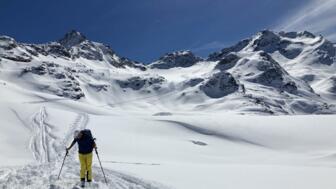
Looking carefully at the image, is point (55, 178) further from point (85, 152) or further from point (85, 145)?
point (85, 145)

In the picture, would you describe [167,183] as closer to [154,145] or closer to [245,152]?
[154,145]

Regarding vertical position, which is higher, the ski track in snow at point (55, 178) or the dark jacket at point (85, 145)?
the dark jacket at point (85, 145)

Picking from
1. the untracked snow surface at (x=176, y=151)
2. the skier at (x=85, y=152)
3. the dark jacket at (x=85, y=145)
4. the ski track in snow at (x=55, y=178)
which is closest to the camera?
the ski track in snow at (x=55, y=178)

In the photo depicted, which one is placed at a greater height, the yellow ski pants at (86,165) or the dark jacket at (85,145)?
the dark jacket at (85,145)

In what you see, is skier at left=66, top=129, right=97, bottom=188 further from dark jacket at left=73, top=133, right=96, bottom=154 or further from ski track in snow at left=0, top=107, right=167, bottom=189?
ski track in snow at left=0, top=107, right=167, bottom=189

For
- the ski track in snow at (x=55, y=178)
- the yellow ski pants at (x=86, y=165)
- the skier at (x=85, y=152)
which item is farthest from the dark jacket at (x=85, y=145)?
the ski track in snow at (x=55, y=178)

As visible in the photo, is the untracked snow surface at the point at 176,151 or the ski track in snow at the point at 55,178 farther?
the untracked snow surface at the point at 176,151

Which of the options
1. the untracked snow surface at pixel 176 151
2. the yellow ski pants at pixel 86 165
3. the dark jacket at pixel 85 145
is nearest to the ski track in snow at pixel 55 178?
the untracked snow surface at pixel 176 151

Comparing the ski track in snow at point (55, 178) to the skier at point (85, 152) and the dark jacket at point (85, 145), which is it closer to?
the skier at point (85, 152)

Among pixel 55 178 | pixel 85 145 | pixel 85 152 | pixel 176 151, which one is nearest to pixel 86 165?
pixel 85 152

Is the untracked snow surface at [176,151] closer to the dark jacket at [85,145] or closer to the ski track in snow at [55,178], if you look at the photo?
the ski track in snow at [55,178]

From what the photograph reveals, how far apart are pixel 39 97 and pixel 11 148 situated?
108m

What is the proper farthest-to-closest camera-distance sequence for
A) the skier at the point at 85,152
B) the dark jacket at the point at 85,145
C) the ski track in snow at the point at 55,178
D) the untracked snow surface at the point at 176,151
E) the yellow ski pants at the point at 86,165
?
the untracked snow surface at the point at 176,151 → the dark jacket at the point at 85,145 → the skier at the point at 85,152 → the yellow ski pants at the point at 86,165 → the ski track in snow at the point at 55,178

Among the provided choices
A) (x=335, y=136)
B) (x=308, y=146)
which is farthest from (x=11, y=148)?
(x=335, y=136)
